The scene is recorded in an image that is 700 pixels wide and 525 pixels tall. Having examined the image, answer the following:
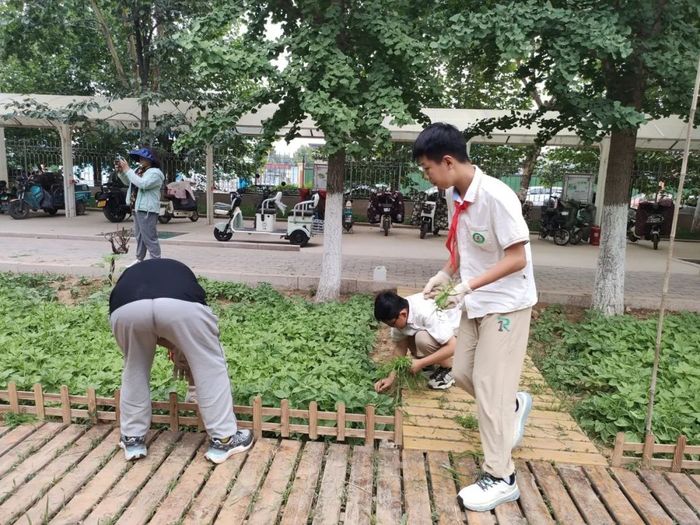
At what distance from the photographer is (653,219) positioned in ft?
39.7

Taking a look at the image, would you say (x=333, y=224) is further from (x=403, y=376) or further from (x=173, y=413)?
(x=173, y=413)

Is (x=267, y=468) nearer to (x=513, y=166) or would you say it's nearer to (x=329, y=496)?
(x=329, y=496)

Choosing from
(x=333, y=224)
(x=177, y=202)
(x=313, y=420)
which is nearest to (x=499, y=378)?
(x=313, y=420)

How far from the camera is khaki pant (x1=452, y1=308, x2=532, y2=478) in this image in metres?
2.29

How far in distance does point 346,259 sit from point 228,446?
6.28 m

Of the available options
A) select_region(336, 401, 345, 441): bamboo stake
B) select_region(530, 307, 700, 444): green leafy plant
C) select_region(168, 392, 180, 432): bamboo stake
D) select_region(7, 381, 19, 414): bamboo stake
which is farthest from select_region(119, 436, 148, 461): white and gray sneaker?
select_region(530, 307, 700, 444): green leafy plant

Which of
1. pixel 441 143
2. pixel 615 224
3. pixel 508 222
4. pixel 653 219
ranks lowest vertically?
pixel 653 219

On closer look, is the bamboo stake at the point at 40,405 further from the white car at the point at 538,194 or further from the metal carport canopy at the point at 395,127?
the white car at the point at 538,194

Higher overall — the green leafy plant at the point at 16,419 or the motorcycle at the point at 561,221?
the motorcycle at the point at 561,221

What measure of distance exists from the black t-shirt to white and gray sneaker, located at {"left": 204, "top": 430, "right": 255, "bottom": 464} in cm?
75

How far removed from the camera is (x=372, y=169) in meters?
15.7

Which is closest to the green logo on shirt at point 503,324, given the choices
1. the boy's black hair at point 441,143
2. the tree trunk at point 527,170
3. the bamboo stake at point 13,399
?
the boy's black hair at point 441,143

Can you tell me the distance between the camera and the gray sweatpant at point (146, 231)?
6.41m

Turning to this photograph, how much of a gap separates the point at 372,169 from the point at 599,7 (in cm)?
1132
